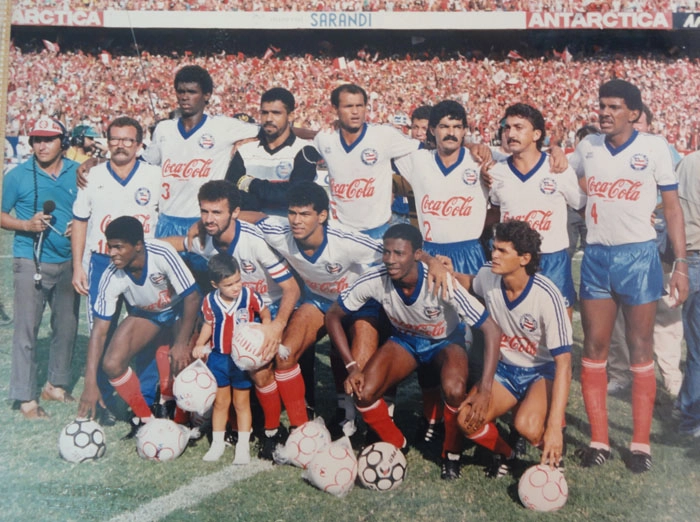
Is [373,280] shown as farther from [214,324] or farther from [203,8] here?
[203,8]

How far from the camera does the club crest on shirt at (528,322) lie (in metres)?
3.37

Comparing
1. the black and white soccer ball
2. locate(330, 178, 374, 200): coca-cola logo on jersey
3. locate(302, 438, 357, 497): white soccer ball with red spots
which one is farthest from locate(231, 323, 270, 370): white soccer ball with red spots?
locate(330, 178, 374, 200): coca-cola logo on jersey

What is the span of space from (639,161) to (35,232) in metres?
3.30

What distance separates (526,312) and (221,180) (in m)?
1.77

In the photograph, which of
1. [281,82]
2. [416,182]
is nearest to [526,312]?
[416,182]

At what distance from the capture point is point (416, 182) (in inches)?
150

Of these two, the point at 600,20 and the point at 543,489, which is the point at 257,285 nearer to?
the point at 543,489

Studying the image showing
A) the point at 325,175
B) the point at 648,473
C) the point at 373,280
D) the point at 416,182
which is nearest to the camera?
the point at 648,473

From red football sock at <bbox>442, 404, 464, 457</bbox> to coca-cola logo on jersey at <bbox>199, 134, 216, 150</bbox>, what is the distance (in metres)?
1.93

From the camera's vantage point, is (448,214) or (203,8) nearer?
(448,214)

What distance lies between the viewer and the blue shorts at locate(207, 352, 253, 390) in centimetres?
362

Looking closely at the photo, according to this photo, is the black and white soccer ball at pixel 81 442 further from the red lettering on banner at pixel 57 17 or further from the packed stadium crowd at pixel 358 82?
the red lettering on banner at pixel 57 17

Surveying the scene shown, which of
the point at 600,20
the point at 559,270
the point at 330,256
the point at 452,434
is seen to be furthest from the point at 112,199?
the point at 600,20

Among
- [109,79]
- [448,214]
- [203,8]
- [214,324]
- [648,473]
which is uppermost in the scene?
[203,8]
